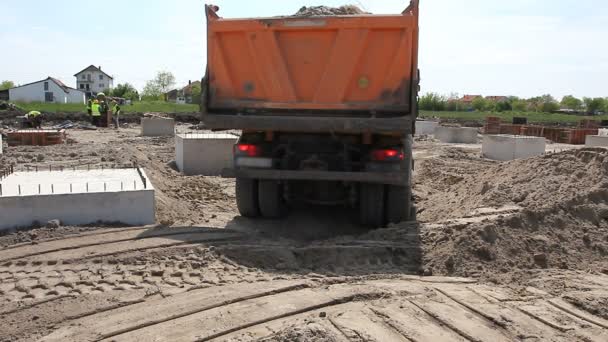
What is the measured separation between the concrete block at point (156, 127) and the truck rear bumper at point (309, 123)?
15302mm

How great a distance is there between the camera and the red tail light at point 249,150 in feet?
21.7

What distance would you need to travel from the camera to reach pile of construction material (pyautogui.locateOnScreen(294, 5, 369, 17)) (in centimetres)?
663

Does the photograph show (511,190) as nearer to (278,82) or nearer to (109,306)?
(278,82)

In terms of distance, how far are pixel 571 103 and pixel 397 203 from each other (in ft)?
274

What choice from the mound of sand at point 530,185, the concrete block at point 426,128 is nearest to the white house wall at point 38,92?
the concrete block at point 426,128

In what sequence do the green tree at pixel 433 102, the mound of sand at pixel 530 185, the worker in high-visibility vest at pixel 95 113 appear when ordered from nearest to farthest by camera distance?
the mound of sand at pixel 530 185 → the worker in high-visibility vest at pixel 95 113 → the green tree at pixel 433 102

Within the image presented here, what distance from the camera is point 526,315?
3.77 metres

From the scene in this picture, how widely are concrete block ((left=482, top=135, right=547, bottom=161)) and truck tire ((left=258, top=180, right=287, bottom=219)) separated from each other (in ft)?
36.7

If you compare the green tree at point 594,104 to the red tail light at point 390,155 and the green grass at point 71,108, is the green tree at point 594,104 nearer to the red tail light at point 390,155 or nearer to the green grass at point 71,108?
the green grass at point 71,108

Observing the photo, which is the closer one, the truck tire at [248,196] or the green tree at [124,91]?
the truck tire at [248,196]

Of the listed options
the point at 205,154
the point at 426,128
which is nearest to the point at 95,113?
the point at 205,154

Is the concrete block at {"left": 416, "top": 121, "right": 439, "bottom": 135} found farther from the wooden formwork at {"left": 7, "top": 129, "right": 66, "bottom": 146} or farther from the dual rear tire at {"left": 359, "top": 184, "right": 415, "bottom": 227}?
the dual rear tire at {"left": 359, "top": 184, "right": 415, "bottom": 227}

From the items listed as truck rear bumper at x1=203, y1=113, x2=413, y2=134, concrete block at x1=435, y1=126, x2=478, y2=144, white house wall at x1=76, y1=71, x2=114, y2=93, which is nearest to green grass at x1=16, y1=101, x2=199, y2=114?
concrete block at x1=435, y1=126, x2=478, y2=144

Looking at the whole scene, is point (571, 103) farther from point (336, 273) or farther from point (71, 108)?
point (336, 273)
